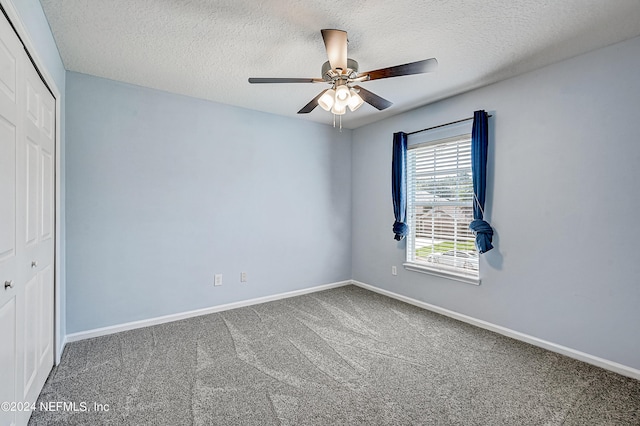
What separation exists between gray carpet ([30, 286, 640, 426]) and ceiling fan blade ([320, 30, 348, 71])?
89.2 inches

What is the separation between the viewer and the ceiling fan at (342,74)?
6.20 ft

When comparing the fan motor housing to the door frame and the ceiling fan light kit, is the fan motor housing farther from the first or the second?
the door frame

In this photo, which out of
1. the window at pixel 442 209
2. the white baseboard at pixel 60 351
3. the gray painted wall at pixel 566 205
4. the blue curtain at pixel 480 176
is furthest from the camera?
the window at pixel 442 209

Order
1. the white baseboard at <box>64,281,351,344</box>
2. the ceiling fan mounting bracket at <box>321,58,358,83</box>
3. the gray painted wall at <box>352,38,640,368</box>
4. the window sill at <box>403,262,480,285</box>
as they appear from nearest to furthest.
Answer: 1. the ceiling fan mounting bracket at <box>321,58,358,83</box>
2. the gray painted wall at <box>352,38,640,368</box>
3. the white baseboard at <box>64,281,351,344</box>
4. the window sill at <box>403,262,480,285</box>

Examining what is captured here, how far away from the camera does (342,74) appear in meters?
2.10

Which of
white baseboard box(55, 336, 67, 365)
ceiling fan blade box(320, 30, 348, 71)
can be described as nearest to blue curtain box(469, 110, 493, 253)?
ceiling fan blade box(320, 30, 348, 71)

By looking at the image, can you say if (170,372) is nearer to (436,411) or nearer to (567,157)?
(436,411)

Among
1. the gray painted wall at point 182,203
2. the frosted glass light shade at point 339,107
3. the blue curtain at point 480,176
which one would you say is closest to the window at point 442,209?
the blue curtain at point 480,176

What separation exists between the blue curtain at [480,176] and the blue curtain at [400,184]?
95 centimetres

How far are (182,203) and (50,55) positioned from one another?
1620 millimetres

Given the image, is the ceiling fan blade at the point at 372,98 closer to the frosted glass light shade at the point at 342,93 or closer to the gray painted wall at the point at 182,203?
the frosted glass light shade at the point at 342,93

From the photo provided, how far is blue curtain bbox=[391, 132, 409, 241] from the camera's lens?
152 inches

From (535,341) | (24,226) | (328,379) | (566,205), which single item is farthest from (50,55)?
(535,341)

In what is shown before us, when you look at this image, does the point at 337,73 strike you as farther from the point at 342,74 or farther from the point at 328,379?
the point at 328,379
